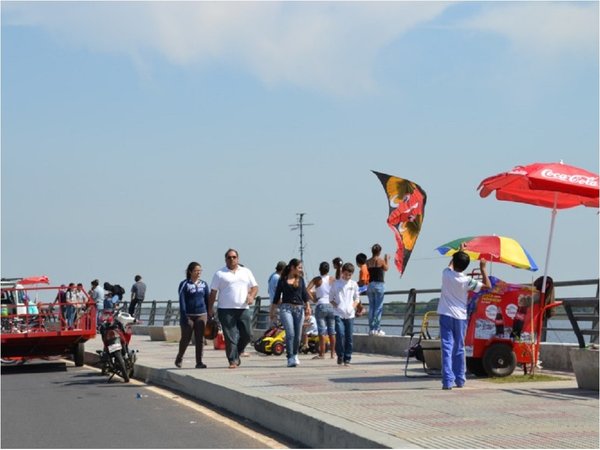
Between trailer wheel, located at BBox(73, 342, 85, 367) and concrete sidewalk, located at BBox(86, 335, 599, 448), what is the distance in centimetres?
465

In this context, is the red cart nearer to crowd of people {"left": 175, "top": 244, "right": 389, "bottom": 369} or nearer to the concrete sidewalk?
the concrete sidewalk

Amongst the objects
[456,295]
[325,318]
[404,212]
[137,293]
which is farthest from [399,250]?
[137,293]

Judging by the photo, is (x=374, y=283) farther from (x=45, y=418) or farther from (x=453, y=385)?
(x=45, y=418)

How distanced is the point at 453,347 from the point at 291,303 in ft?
16.1

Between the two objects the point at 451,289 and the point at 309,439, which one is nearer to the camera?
the point at 309,439

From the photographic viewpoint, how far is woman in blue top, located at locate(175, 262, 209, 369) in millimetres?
17969

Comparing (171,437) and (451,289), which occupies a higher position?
(451,289)

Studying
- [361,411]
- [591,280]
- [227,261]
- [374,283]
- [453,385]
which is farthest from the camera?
[374,283]

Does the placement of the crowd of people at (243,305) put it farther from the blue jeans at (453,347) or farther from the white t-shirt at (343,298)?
the blue jeans at (453,347)

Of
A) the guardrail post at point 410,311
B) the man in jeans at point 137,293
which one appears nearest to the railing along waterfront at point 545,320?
the guardrail post at point 410,311

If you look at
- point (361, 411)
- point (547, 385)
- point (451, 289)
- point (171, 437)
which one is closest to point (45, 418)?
point (171, 437)

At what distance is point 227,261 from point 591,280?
558 centimetres

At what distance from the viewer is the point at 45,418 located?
12828 mm

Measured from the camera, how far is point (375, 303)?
2205cm
